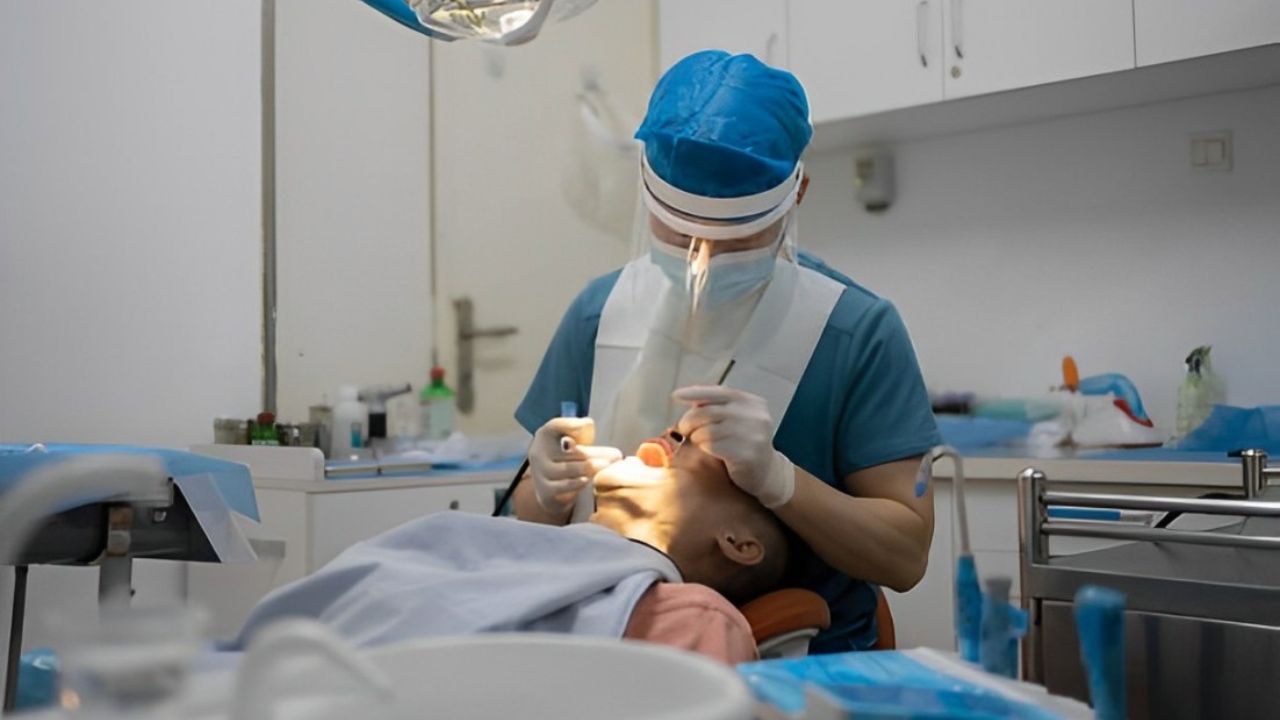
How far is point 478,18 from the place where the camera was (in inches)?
51.4

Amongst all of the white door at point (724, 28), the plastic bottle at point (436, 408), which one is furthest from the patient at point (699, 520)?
the white door at point (724, 28)

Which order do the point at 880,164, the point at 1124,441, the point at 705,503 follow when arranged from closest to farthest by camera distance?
the point at 705,503, the point at 1124,441, the point at 880,164

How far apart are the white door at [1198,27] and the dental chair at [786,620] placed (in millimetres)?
1852

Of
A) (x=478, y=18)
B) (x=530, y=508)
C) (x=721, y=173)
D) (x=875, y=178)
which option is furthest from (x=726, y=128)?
(x=875, y=178)

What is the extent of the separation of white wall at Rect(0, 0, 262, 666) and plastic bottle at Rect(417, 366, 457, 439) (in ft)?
1.54

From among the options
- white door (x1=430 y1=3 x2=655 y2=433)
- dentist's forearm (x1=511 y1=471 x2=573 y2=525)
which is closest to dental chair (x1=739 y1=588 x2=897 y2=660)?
dentist's forearm (x1=511 y1=471 x2=573 y2=525)

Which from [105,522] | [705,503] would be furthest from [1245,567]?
[105,522]

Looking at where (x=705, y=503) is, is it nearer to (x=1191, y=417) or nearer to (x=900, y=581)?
(x=900, y=581)

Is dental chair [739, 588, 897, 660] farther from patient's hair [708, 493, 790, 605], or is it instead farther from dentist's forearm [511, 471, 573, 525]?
dentist's forearm [511, 471, 573, 525]

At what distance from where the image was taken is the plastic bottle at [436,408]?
301cm

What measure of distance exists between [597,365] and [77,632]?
1.18 metres

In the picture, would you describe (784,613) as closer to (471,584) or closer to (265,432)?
(471,584)

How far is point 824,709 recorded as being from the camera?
667 millimetres

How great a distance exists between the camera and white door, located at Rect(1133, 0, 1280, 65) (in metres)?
2.45
